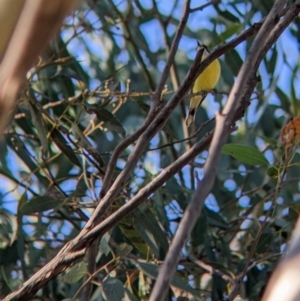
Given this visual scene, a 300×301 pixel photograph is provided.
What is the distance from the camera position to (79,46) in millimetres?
2902

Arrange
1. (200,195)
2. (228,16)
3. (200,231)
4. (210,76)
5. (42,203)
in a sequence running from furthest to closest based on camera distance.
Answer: (228,16) → (210,76) → (200,231) → (42,203) → (200,195)

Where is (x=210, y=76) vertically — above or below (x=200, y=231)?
above

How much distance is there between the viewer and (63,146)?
5.53ft

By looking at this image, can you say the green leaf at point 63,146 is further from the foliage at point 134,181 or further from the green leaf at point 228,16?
the green leaf at point 228,16

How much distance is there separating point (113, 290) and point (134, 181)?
1.70 feet

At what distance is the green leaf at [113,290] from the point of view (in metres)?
1.29

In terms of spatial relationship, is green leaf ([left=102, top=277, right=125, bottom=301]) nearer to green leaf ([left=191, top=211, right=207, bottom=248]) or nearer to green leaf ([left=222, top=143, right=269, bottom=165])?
green leaf ([left=222, top=143, right=269, bottom=165])

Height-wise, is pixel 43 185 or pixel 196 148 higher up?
pixel 43 185

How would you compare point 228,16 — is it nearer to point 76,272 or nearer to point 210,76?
point 210,76

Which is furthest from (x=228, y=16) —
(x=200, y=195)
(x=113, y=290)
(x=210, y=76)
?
(x=200, y=195)

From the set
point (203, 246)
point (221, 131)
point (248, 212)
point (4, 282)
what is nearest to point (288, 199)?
point (248, 212)

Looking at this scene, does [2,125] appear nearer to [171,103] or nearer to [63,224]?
[171,103]

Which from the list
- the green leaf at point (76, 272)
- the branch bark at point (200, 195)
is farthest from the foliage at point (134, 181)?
the branch bark at point (200, 195)

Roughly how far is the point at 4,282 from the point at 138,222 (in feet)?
1.34
